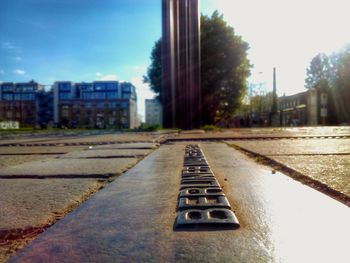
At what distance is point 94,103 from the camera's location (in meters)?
92.8

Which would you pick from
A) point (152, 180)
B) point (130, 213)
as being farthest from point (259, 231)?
point (152, 180)

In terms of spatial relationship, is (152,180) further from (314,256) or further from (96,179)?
(314,256)

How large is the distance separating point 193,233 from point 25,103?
96106 mm

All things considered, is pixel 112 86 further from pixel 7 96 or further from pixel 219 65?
pixel 219 65

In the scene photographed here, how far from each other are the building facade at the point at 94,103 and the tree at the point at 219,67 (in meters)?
64.3

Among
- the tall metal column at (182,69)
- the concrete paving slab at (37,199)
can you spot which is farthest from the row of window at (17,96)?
the concrete paving slab at (37,199)

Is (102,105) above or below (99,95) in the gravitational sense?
below

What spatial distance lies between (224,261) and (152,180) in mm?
916

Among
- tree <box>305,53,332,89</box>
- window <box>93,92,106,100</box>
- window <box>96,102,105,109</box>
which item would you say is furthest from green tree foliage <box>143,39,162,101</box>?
window <box>93,92,106,100</box>

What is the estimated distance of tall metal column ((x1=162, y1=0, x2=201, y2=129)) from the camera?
1284 centimetres

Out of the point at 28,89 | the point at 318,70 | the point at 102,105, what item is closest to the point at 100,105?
the point at 102,105

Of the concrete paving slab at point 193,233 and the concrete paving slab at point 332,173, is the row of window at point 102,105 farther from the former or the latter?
the concrete paving slab at point 193,233

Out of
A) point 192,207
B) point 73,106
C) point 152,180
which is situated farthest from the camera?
point 73,106

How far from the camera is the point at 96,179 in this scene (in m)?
1.60
